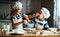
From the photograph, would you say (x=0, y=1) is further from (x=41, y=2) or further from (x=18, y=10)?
(x=18, y=10)

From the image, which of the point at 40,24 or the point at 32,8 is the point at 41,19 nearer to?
the point at 40,24

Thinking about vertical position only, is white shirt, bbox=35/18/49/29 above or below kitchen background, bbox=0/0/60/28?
below

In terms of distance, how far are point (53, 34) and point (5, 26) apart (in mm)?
562

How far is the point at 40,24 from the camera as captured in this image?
8.54 ft

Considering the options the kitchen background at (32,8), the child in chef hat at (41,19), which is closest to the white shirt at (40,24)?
the child in chef hat at (41,19)

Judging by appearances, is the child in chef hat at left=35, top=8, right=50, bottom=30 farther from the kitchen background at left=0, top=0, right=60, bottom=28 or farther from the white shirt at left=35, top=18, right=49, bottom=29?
the kitchen background at left=0, top=0, right=60, bottom=28

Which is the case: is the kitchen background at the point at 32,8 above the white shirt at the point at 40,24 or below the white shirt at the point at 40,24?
above

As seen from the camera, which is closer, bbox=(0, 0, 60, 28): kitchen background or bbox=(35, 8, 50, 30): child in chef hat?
bbox=(35, 8, 50, 30): child in chef hat

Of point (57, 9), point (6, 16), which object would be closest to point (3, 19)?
point (6, 16)

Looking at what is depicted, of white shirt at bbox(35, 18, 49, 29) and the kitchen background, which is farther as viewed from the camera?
the kitchen background

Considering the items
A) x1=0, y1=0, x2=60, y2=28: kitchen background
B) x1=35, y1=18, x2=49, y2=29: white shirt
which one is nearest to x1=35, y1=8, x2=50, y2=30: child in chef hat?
x1=35, y1=18, x2=49, y2=29: white shirt

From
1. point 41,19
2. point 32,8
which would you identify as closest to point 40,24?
point 41,19

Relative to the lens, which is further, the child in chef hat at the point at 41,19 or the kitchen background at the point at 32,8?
the kitchen background at the point at 32,8

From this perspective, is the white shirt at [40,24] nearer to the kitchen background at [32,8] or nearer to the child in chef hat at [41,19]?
the child in chef hat at [41,19]
